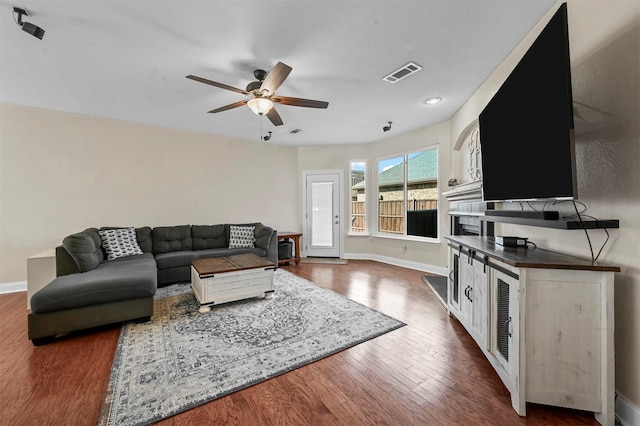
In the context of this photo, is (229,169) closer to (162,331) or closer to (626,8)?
(162,331)

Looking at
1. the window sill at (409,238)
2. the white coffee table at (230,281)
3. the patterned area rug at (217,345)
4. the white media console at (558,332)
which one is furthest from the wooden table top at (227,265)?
the window sill at (409,238)


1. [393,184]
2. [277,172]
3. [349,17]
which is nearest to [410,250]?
[393,184]

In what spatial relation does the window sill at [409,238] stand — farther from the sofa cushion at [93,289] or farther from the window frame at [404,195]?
the sofa cushion at [93,289]

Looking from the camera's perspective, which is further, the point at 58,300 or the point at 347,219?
the point at 347,219

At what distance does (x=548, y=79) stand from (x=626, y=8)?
1.48 feet

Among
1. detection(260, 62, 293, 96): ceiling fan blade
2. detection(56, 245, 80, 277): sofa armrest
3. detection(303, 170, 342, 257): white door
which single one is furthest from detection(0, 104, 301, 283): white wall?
detection(260, 62, 293, 96): ceiling fan blade

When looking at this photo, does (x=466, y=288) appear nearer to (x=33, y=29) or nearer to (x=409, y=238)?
(x=409, y=238)

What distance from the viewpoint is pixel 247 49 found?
94.1 inches

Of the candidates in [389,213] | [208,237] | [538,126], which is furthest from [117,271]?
[389,213]

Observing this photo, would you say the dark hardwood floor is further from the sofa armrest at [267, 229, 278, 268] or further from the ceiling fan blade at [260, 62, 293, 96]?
the sofa armrest at [267, 229, 278, 268]

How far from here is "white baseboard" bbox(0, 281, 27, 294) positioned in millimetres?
3652

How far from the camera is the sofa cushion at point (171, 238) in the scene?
4.38m

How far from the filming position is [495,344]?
5.78ft

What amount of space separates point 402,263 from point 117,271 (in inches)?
181
